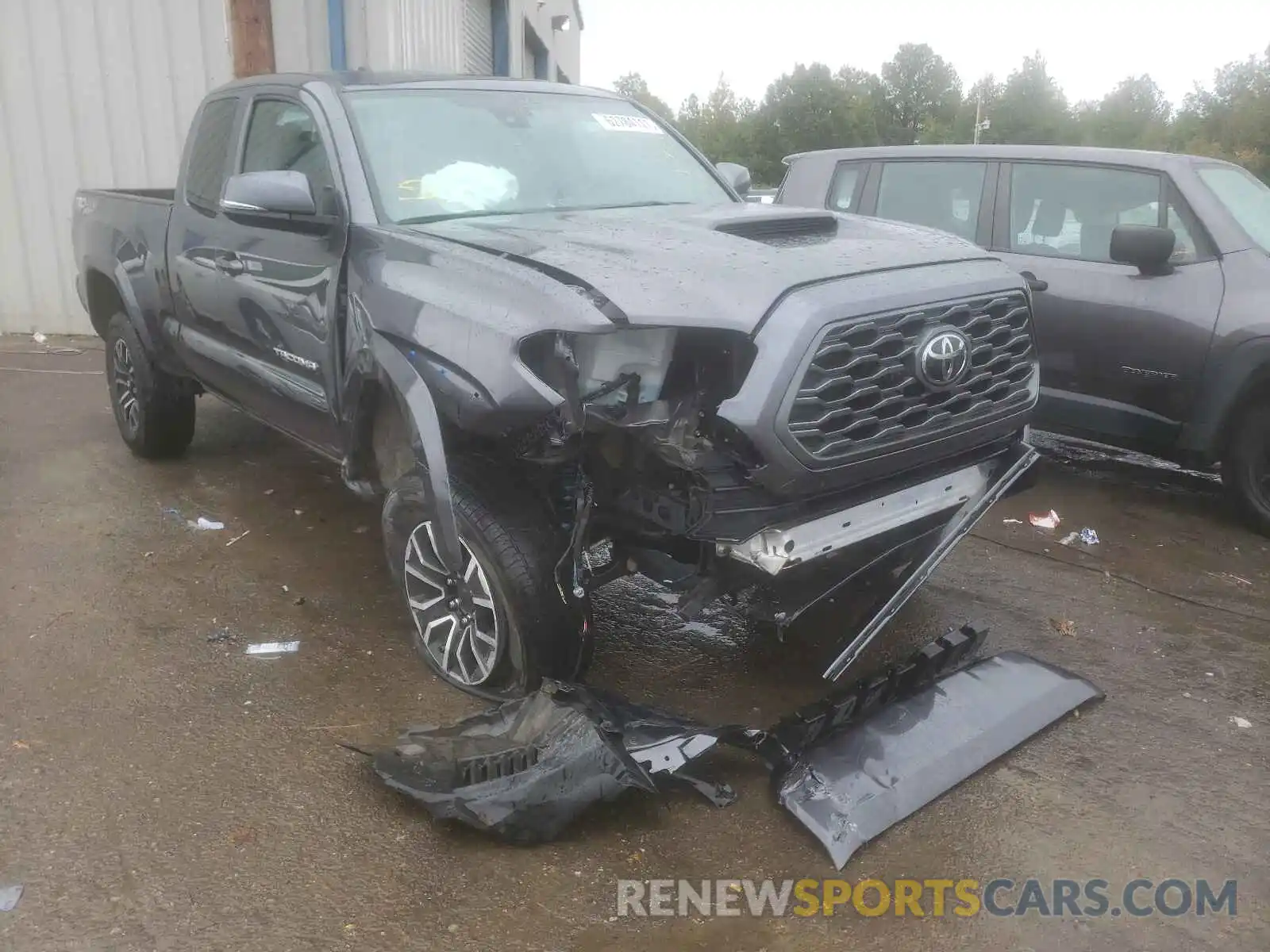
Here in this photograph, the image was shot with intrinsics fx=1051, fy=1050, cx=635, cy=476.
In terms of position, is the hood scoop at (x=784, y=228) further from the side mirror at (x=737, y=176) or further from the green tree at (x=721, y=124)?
the green tree at (x=721, y=124)

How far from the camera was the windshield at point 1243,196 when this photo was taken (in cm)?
525

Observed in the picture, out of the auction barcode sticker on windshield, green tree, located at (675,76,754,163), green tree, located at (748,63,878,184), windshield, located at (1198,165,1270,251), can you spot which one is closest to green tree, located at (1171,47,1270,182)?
green tree, located at (748,63,878,184)

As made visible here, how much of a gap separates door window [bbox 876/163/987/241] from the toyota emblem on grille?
3.13 meters

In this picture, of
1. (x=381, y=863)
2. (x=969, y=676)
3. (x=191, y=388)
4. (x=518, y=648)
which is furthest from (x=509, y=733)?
(x=191, y=388)

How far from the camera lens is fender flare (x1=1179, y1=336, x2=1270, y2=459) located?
4.92 metres

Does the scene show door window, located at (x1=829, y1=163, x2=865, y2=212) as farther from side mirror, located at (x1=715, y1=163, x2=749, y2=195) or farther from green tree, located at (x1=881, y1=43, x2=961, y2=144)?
green tree, located at (x1=881, y1=43, x2=961, y2=144)

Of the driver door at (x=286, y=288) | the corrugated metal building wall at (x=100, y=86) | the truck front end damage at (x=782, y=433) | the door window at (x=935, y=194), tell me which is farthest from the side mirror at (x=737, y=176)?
the corrugated metal building wall at (x=100, y=86)

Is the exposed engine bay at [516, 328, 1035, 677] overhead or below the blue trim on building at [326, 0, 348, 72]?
below

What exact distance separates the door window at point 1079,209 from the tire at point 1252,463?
855mm

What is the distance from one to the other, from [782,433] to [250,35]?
6.26 meters

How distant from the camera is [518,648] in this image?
317 cm

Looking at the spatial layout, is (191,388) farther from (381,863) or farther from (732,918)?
(732,918)

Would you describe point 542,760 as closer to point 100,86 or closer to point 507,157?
point 507,157

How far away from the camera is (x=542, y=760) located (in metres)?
2.79
